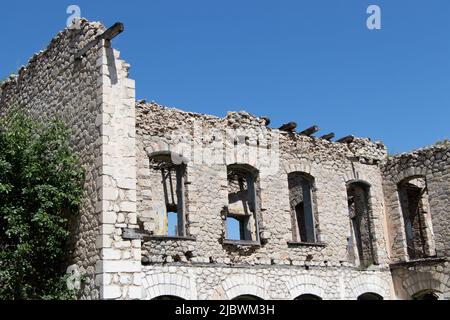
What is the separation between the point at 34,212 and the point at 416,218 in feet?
38.9

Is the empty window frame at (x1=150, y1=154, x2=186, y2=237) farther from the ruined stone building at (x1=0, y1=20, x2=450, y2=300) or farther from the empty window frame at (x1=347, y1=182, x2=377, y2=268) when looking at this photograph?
the empty window frame at (x1=347, y1=182, x2=377, y2=268)

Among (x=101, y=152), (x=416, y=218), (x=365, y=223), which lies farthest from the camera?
(x=416, y=218)

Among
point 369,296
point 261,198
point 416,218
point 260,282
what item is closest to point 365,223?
point 369,296

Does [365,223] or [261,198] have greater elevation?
[261,198]

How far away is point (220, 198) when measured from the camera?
43.3 ft

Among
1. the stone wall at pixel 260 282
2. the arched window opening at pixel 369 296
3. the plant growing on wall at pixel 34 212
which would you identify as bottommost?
the arched window opening at pixel 369 296

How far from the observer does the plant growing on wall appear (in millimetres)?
9945

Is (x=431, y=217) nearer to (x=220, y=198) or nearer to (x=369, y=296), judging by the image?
(x=369, y=296)

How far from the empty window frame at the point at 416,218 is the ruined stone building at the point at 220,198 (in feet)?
0.11

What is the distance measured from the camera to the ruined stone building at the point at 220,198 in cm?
1017

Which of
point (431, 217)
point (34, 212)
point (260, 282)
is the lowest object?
point (260, 282)

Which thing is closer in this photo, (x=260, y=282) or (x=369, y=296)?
(x=260, y=282)

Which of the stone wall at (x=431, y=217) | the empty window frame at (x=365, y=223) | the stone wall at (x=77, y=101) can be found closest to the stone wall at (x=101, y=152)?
the stone wall at (x=77, y=101)

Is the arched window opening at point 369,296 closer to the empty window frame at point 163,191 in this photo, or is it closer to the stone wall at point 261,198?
the stone wall at point 261,198
